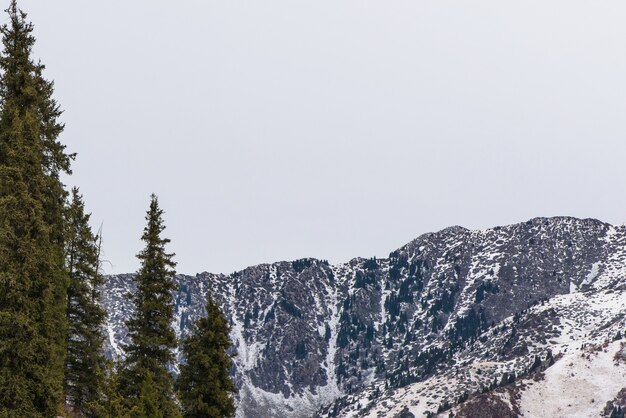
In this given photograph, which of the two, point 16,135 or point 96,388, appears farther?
point 96,388

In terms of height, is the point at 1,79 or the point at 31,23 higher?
the point at 31,23

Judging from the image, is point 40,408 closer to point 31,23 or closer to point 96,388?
point 96,388

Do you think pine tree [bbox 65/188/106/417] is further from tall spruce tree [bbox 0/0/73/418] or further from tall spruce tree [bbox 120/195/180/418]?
tall spruce tree [bbox 0/0/73/418]

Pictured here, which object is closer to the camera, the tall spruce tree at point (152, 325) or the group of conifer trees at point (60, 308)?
the group of conifer trees at point (60, 308)

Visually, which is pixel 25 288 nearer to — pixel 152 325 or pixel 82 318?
pixel 152 325

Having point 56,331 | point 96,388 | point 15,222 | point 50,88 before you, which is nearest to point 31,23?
point 50,88

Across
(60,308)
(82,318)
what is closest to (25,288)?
(60,308)

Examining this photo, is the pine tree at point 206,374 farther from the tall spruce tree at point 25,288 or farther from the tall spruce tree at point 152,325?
the tall spruce tree at point 25,288

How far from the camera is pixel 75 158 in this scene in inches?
1510

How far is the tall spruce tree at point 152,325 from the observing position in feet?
123

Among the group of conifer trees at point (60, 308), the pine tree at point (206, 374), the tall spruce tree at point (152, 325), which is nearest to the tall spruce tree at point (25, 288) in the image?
the group of conifer trees at point (60, 308)

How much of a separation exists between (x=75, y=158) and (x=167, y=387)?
13.2 metres

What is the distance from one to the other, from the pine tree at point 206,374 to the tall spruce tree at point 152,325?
5.37 ft

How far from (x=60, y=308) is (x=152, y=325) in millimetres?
6385
